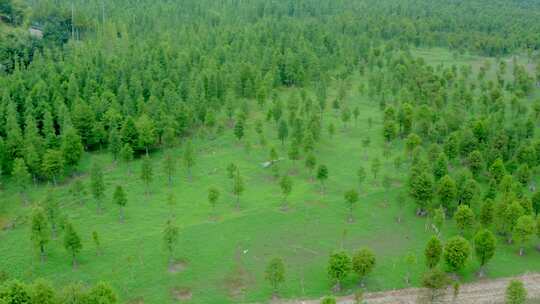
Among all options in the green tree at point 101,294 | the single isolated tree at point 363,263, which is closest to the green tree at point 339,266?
the single isolated tree at point 363,263

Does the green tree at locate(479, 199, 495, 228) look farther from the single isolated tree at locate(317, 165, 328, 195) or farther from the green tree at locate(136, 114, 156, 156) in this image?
the green tree at locate(136, 114, 156, 156)

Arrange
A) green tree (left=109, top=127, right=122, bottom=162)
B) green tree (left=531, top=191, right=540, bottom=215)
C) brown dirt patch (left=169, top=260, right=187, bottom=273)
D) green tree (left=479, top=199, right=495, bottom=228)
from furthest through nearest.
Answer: green tree (left=109, top=127, right=122, bottom=162) < green tree (left=531, top=191, right=540, bottom=215) < green tree (left=479, top=199, right=495, bottom=228) < brown dirt patch (left=169, top=260, right=187, bottom=273)

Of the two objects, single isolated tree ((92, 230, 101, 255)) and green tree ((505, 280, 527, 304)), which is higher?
green tree ((505, 280, 527, 304))

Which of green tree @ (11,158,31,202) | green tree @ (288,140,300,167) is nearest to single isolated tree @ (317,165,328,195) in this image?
green tree @ (288,140,300,167)

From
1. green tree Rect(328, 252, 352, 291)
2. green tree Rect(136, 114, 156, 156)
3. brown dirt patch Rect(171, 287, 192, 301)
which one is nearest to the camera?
green tree Rect(328, 252, 352, 291)

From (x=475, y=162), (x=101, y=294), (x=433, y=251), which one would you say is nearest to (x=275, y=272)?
(x=101, y=294)

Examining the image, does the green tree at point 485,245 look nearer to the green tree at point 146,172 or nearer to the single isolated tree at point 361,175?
the single isolated tree at point 361,175
